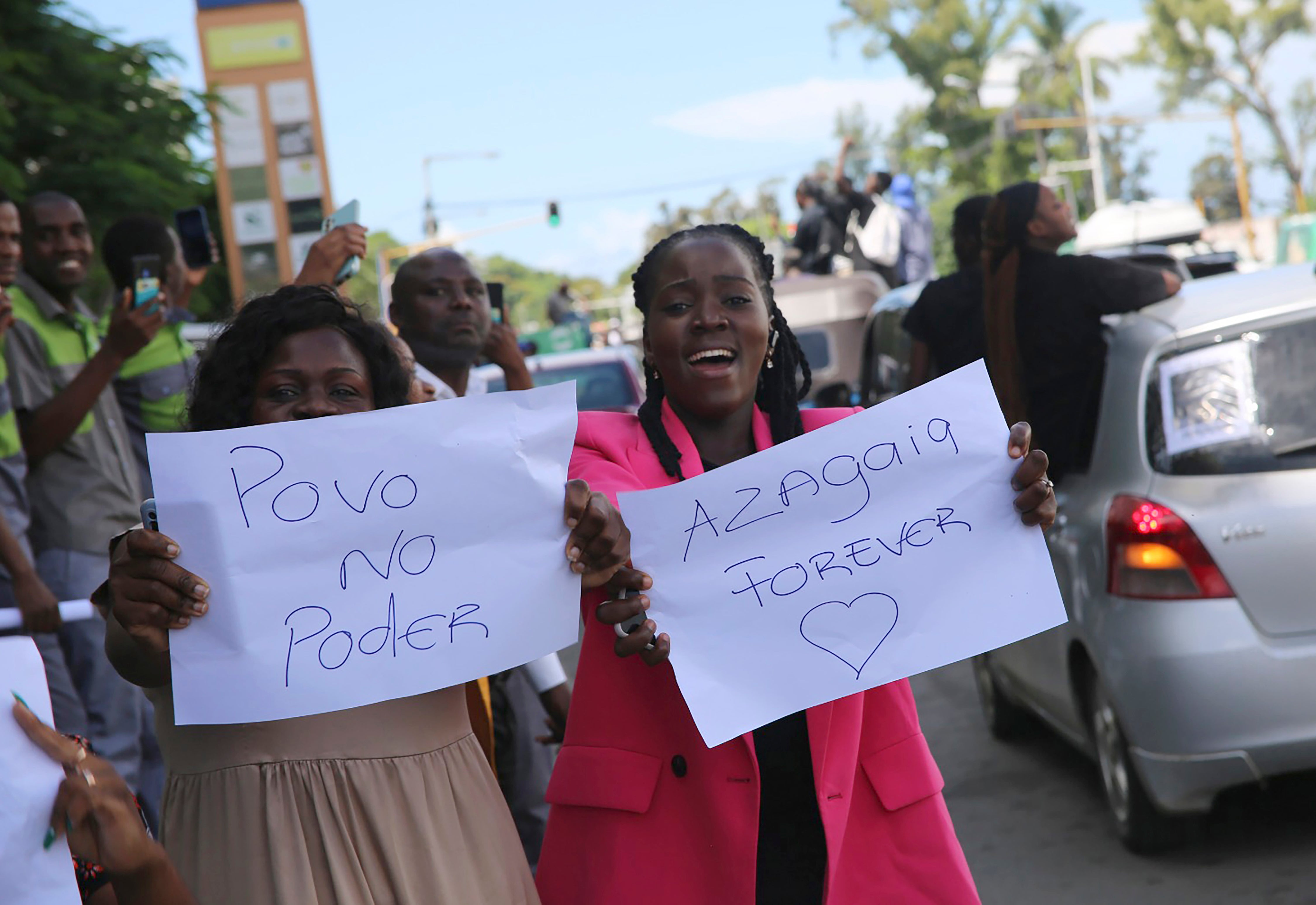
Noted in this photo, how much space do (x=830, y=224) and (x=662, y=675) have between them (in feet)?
43.9

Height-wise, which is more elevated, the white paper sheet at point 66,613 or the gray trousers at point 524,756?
the white paper sheet at point 66,613

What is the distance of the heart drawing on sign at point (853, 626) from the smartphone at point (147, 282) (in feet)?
9.77

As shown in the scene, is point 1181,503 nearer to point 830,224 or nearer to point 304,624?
point 304,624

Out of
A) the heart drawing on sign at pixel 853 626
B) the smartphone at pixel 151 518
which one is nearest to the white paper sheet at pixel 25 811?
the smartphone at pixel 151 518

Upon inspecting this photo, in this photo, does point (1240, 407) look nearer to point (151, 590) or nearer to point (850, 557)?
point (850, 557)

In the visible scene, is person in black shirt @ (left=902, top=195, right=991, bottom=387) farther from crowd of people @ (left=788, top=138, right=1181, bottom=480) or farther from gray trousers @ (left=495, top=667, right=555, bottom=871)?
gray trousers @ (left=495, top=667, right=555, bottom=871)

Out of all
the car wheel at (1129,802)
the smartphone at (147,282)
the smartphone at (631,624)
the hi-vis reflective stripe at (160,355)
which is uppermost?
the smartphone at (147,282)

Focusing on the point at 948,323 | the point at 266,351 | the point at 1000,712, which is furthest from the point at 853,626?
the point at 948,323

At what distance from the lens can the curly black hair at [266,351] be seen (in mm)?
2391

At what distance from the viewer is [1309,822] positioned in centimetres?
Answer: 513

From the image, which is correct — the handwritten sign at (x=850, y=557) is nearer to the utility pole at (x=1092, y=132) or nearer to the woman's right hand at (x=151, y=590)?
the woman's right hand at (x=151, y=590)

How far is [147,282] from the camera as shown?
15.6ft

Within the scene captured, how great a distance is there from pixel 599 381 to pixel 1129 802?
6550 mm

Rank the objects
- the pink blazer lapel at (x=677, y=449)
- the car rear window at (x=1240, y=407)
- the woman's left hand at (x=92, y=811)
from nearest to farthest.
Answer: the woman's left hand at (x=92, y=811) → the pink blazer lapel at (x=677, y=449) → the car rear window at (x=1240, y=407)
